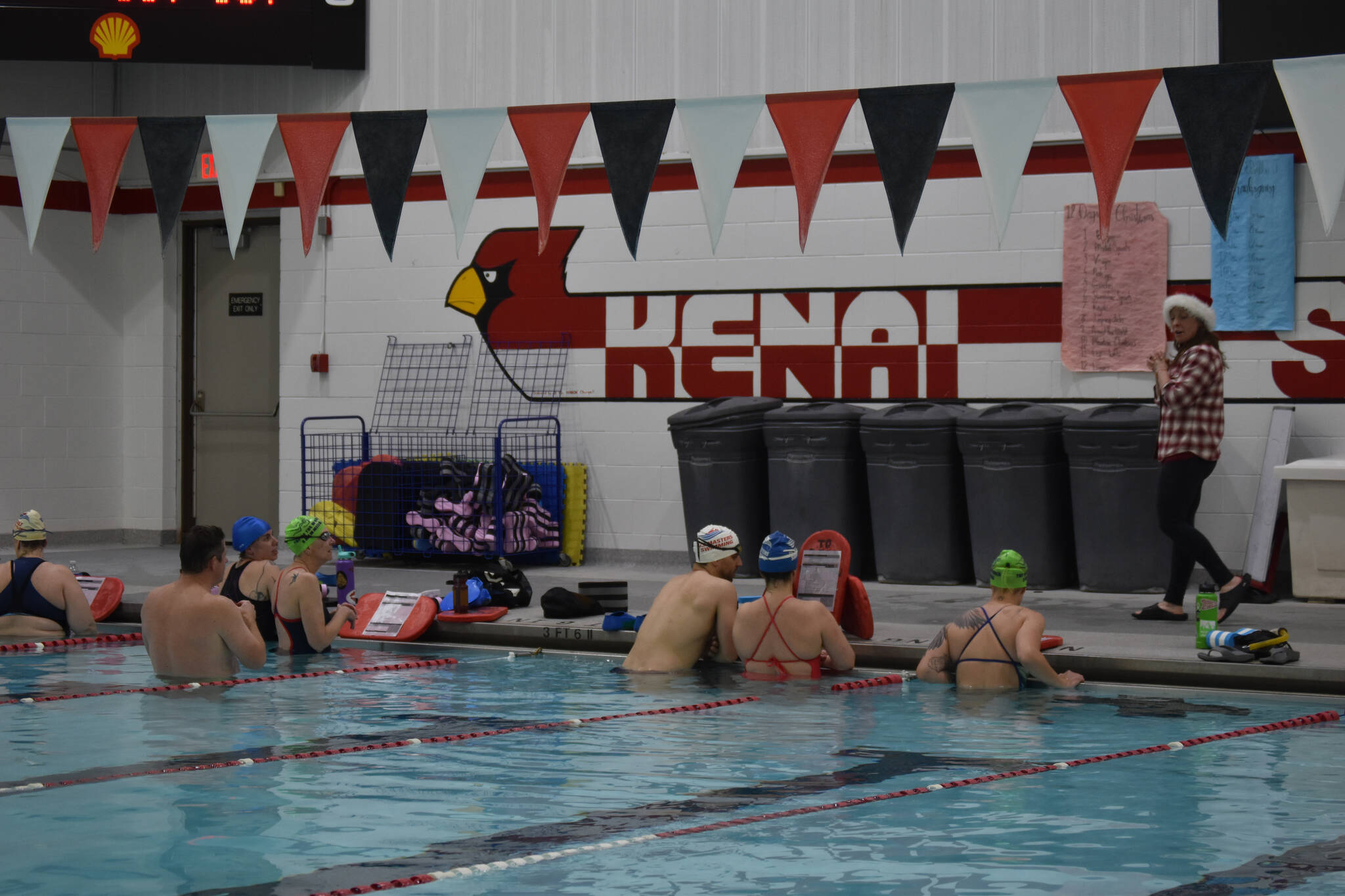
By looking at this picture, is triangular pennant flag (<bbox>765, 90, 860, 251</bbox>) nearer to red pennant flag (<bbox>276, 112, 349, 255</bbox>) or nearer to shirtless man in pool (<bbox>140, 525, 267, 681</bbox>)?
red pennant flag (<bbox>276, 112, 349, 255</bbox>)

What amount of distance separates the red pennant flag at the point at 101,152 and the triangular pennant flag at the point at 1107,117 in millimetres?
5688

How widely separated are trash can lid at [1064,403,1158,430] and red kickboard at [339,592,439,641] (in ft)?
14.7

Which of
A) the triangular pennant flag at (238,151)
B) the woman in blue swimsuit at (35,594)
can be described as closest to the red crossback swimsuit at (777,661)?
the triangular pennant flag at (238,151)

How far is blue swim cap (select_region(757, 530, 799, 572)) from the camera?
828cm

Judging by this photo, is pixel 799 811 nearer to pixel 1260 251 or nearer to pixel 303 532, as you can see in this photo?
pixel 303 532

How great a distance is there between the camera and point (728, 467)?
39.2 feet

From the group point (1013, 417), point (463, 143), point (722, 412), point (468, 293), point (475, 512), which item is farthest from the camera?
point (468, 293)

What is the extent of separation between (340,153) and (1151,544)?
7568 millimetres

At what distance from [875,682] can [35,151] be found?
606 cm

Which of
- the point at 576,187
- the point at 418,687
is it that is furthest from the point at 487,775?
the point at 576,187

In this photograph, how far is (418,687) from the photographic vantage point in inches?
337

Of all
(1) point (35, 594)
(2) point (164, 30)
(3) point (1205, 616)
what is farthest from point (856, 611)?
(2) point (164, 30)

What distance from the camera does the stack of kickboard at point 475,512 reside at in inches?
498

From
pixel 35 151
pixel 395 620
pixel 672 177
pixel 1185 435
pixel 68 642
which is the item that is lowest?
pixel 68 642
